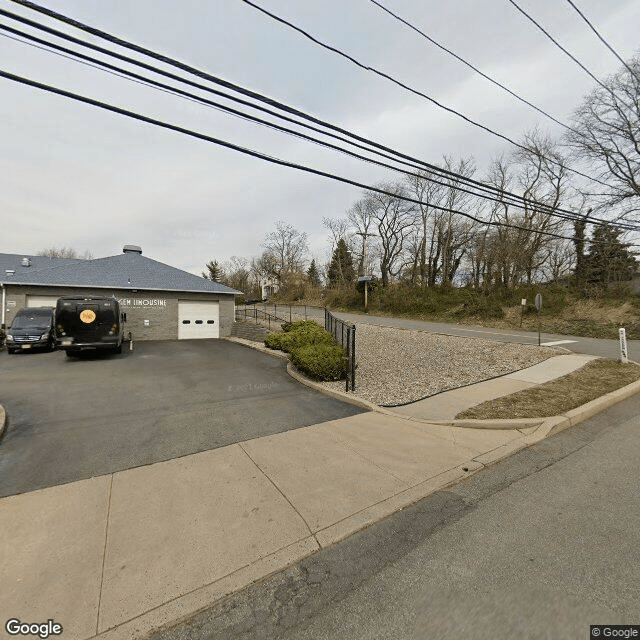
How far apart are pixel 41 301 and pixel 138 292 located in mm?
4327

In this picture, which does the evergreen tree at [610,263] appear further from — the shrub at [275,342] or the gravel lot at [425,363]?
the shrub at [275,342]

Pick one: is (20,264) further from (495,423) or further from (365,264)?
Answer: (365,264)

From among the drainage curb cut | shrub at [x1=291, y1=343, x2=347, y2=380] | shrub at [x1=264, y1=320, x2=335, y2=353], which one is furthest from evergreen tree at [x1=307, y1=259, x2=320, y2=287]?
the drainage curb cut

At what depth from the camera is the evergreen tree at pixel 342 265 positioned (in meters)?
49.4

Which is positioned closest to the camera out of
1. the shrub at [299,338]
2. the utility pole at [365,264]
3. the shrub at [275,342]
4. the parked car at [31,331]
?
the shrub at [299,338]

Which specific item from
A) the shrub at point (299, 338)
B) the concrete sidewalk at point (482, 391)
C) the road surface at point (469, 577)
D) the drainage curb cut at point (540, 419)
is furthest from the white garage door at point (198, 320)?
the road surface at point (469, 577)

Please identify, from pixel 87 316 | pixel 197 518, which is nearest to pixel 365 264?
pixel 87 316

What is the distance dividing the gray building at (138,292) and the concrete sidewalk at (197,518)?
15324mm

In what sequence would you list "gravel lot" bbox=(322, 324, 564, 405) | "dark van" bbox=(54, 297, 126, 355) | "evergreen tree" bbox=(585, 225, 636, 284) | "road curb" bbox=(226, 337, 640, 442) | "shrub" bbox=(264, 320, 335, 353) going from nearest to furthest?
"road curb" bbox=(226, 337, 640, 442)
"gravel lot" bbox=(322, 324, 564, 405)
"shrub" bbox=(264, 320, 335, 353)
"dark van" bbox=(54, 297, 126, 355)
"evergreen tree" bbox=(585, 225, 636, 284)

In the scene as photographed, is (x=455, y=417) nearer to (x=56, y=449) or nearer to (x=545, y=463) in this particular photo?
(x=545, y=463)

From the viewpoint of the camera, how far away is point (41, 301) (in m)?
15.6

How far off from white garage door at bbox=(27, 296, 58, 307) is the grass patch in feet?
63.5

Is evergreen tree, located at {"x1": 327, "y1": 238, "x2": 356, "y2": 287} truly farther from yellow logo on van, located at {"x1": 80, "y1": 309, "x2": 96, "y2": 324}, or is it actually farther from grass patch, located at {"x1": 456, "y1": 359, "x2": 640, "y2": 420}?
grass patch, located at {"x1": 456, "y1": 359, "x2": 640, "y2": 420}

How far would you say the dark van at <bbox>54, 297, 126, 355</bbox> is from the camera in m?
11.5
